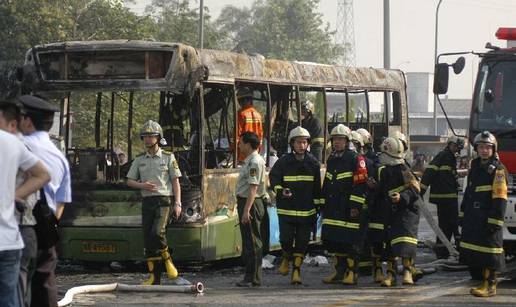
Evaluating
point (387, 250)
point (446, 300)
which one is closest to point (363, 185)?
point (387, 250)

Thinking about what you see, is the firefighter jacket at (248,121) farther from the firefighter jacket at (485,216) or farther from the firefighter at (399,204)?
the firefighter jacket at (485,216)

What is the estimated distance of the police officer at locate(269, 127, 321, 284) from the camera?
1400 cm

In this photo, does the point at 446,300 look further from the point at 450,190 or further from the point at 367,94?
the point at 367,94

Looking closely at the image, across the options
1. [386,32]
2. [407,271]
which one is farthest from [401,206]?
[386,32]

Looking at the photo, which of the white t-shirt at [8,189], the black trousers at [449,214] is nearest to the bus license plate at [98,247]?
the black trousers at [449,214]

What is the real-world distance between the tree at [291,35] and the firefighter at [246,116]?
87.1 metres

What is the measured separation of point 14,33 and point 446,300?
109ft

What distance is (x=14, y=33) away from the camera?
4375 cm

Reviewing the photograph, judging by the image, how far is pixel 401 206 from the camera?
45.8 ft

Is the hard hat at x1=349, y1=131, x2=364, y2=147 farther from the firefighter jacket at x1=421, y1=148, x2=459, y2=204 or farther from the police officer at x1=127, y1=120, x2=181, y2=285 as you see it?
the police officer at x1=127, y1=120, x2=181, y2=285

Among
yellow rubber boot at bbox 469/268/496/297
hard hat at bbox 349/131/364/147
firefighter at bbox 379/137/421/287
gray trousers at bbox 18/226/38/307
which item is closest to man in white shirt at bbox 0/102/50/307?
gray trousers at bbox 18/226/38/307

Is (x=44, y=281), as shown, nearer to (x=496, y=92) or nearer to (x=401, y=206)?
(x=401, y=206)

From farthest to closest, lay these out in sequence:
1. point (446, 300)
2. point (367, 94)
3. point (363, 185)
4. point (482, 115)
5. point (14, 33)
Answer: point (14, 33) < point (367, 94) < point (482, 115) < point (363, 185) < point (446, 300)

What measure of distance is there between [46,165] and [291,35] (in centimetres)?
10371
